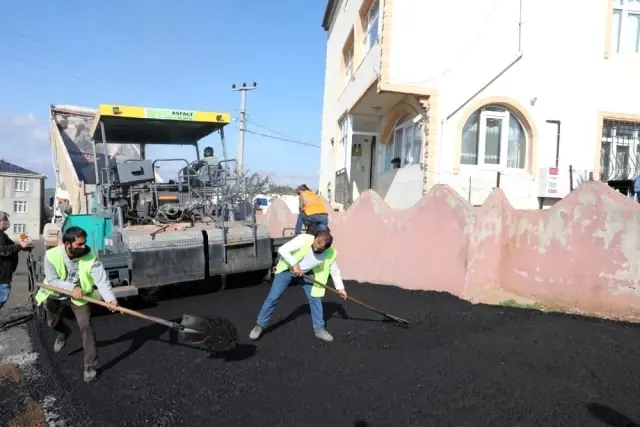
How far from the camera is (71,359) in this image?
444 centimetres

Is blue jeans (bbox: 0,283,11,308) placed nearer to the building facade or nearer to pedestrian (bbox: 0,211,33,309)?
pedestrian (bbox: 0,211,33,309)

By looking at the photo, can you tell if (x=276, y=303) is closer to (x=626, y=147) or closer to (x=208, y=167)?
(x=208, y=167)

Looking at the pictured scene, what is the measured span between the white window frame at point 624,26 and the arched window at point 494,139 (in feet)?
Result: 9.10

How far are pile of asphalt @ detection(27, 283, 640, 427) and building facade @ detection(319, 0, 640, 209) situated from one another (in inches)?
168

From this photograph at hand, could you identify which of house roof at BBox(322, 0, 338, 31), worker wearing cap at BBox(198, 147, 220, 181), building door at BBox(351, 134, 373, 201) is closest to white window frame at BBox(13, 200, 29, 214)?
house roof at BBox(322, 0, 338, 31)

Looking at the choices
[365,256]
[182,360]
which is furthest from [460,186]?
[182,360]

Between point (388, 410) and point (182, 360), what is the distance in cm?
208

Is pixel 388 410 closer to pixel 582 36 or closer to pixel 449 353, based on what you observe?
pixel 449 353

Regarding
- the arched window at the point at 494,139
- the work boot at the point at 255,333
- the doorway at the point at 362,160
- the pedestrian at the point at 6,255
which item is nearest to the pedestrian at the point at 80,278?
the work boot at the point at 255,333

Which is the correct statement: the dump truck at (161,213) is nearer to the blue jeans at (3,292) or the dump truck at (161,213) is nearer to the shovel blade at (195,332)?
the blue jeans at (3,292)

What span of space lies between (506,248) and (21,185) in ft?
136

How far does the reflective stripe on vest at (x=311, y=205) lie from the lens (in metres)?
7.54

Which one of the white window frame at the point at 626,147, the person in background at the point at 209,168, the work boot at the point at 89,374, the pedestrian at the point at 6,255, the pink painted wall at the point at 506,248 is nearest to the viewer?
the work boot at the point at 89,374

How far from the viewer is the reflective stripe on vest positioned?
297 inches
